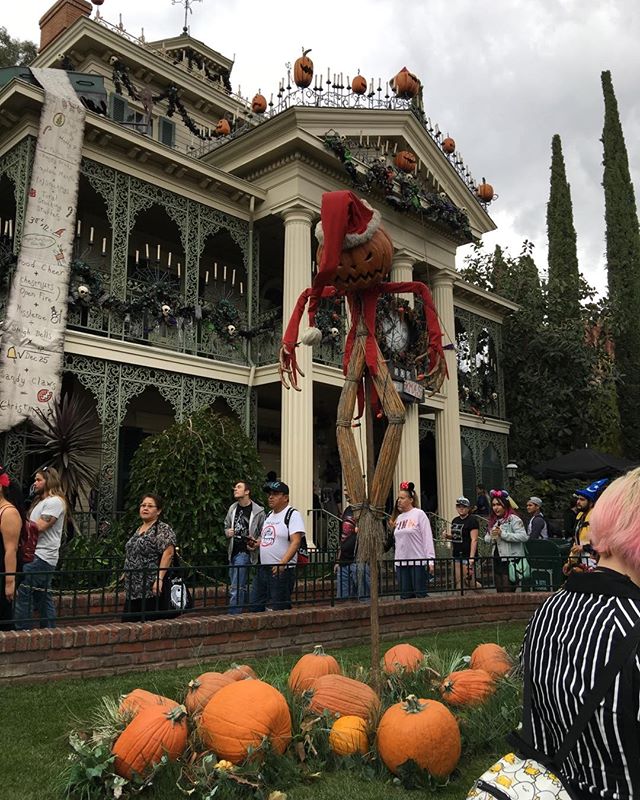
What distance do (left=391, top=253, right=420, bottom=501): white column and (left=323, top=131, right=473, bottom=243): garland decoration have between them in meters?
1.29

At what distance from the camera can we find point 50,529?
21.7ft

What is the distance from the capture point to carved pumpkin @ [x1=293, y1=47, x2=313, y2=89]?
16.0 meters

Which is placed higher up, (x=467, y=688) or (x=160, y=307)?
(x=160, y=307)

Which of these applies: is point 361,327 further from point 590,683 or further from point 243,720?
point 590,683

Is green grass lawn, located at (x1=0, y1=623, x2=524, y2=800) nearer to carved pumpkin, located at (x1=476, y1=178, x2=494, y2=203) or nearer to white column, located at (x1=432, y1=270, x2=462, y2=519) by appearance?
white column, located at (x1=432, y1=270, x2=462, y2=519)

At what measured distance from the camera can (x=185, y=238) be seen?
1462cm

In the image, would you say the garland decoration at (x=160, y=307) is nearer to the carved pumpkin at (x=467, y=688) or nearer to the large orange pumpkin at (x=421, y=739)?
the carved pumpkin at (x=467, y=688)

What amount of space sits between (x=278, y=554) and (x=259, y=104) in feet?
46.9

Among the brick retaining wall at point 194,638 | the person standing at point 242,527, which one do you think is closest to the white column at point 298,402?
the person standing at point 242,527

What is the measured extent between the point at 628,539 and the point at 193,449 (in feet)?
28.6

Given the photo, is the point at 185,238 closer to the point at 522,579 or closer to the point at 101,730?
the point at 522,579

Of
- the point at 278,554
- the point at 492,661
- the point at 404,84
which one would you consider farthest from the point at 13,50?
the point at 492,661

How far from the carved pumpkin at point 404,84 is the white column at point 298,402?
16.5ft

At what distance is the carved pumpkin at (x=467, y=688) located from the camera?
426 centimetres
